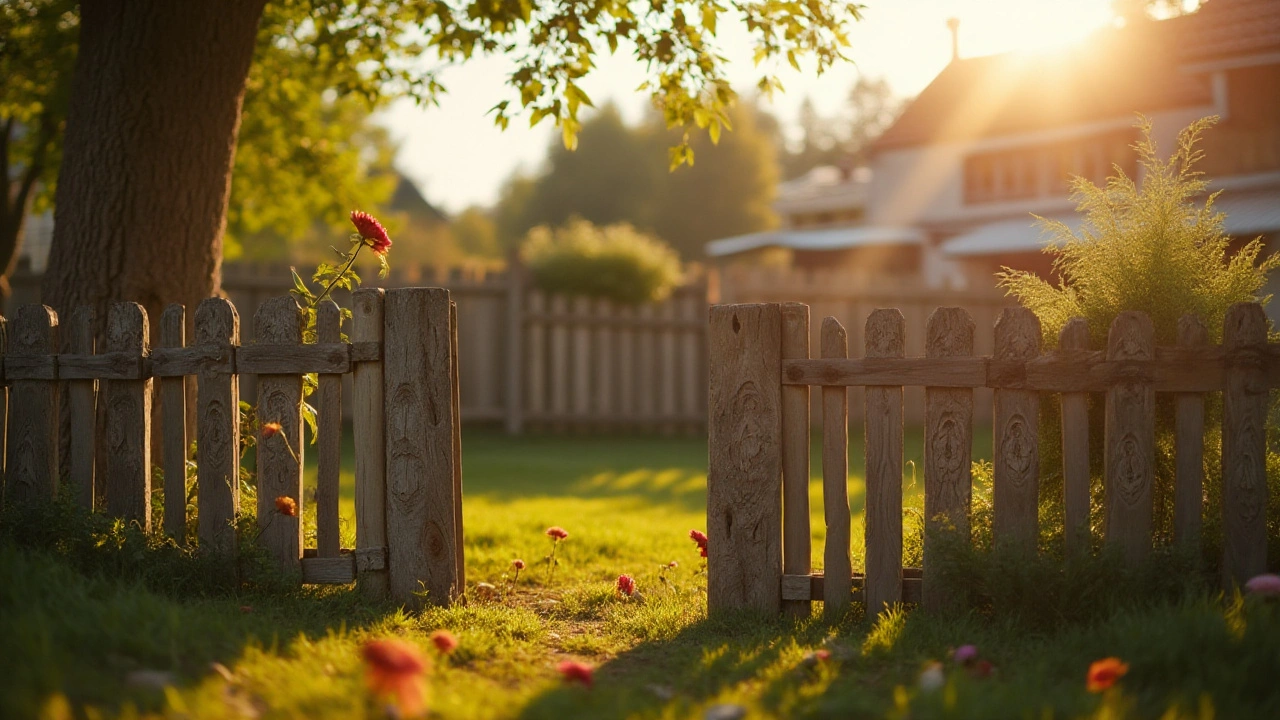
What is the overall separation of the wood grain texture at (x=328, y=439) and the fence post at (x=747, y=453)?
160 cm

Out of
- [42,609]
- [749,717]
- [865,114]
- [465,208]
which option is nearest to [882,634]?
[749,717]

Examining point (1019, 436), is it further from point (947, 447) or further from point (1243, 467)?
point (1243, 467)

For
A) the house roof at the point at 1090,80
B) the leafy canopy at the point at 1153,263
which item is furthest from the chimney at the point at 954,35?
the leafy canopy at the point at 1153,263

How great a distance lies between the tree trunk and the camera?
5.35m

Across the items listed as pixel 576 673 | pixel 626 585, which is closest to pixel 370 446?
pixel 626 585

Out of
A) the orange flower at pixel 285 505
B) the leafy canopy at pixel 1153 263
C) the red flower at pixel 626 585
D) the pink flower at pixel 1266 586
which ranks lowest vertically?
the red flower at pixel 626 585

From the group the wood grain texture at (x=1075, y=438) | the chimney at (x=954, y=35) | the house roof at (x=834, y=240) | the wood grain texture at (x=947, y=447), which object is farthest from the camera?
the house roof at (x=834, y=240)

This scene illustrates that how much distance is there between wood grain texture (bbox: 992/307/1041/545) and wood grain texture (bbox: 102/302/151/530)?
365 centimetres

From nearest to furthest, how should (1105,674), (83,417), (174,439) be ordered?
(1105,674) < (174,439) < (83,417)

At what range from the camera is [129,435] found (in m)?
4.58

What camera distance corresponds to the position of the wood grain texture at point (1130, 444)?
3.85 metres

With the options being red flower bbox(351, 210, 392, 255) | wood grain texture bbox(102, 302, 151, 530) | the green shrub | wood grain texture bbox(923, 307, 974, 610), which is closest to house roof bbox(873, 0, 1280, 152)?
wood grain texture bbox(923, 307, 974, 610)

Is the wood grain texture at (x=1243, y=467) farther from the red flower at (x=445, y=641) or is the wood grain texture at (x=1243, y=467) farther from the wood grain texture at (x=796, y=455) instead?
the red flower at (x=445, y=641)

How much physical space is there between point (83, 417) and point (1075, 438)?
432cm
